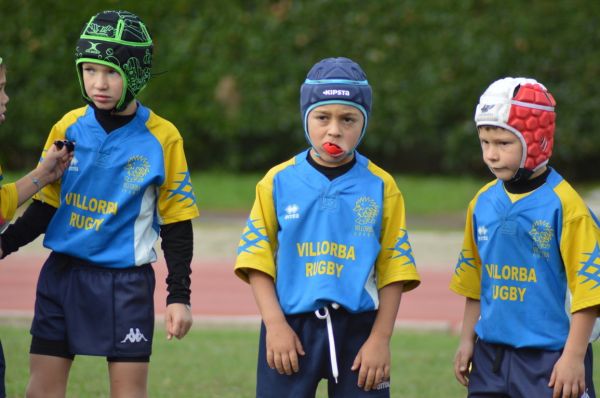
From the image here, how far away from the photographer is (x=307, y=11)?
20.2 m

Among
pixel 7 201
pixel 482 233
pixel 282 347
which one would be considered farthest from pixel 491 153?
pixel 7 201

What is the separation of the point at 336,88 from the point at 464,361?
1.27 meters

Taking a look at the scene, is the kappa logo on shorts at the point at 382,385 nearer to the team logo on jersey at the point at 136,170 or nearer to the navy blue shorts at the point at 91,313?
the navy blue shorts at the point at 91,313

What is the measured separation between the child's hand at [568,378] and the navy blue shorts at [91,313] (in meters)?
1.68

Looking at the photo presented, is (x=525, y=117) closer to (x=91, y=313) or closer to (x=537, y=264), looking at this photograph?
(x=537, y=264)

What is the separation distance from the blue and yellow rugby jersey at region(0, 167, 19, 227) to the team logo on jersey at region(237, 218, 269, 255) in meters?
0.96

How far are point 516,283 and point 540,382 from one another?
→ 0.39 m

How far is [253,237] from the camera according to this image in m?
4.74

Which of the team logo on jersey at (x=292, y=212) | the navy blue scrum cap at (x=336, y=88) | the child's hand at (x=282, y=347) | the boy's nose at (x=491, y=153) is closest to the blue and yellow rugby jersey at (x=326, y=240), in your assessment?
the team logo on jersey at (x=292, y=212)

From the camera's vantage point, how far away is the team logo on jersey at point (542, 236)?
4762 mm

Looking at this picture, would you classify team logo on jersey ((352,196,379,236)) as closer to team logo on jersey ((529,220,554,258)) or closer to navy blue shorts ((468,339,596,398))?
team logo on jersey ((529,220,554,258))

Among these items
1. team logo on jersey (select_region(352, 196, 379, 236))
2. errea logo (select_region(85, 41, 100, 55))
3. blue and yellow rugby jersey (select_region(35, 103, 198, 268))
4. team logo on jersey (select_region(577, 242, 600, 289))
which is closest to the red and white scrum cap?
team logo on jersey (select_region(577, 242, 600, 289))

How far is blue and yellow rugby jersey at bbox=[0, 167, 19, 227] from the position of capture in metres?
4.92

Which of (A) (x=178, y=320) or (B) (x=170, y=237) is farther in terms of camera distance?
(B) (x=170, y=237)
